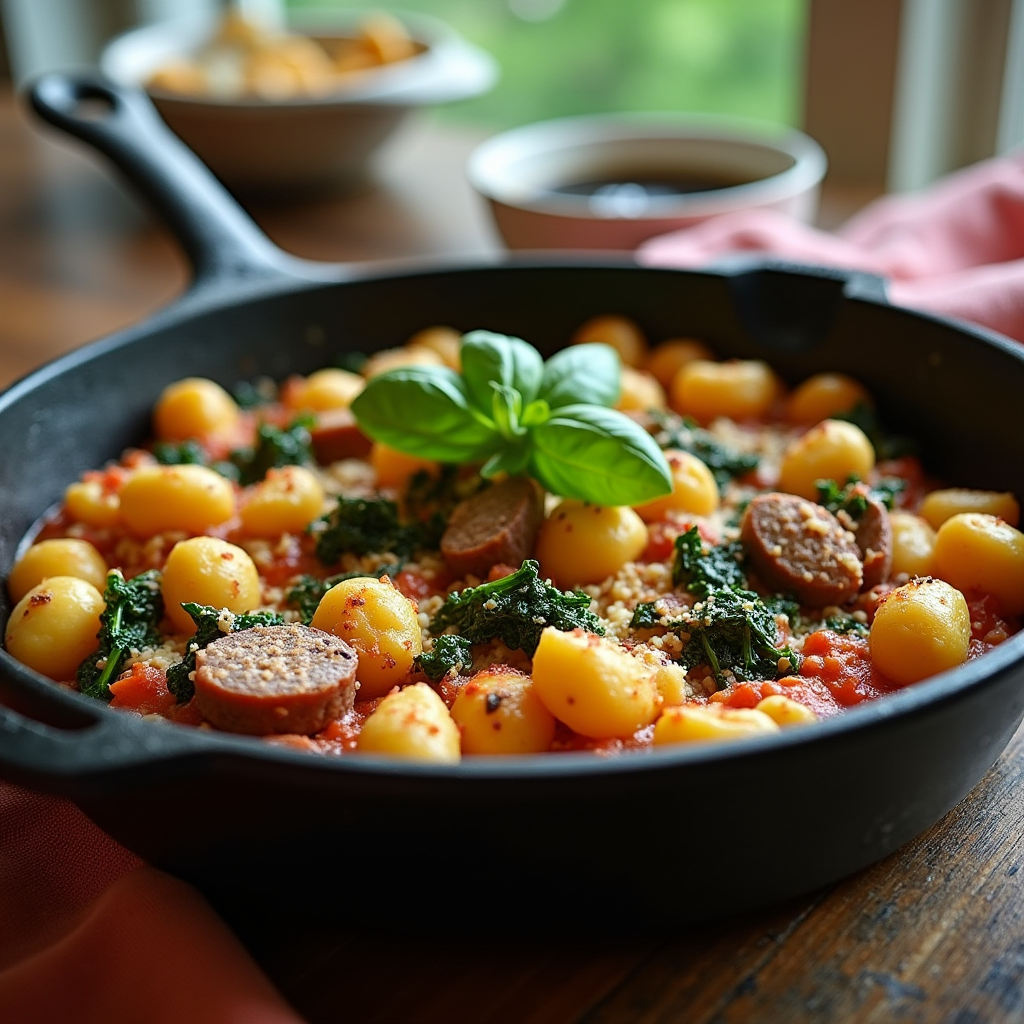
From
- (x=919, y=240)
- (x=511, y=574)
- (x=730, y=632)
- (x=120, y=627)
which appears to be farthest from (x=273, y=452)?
(x=919, y=240)

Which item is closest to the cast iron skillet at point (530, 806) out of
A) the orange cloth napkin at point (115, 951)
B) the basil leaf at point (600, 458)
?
the orange cloth napkin at point (115, 951)

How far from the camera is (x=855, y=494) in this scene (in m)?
1.97

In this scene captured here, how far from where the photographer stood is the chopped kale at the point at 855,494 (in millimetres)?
1956

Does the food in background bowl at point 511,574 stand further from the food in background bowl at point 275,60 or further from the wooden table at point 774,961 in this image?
the food in background bowl at point 275,60

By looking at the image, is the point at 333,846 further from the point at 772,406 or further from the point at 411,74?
the point at 411,74

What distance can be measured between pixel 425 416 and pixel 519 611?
42 centimetres

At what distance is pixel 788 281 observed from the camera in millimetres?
2465

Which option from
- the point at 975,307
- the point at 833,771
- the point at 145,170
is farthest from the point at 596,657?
the point at 145,170

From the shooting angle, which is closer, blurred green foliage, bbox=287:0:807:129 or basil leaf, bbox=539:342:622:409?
basil leaf, bbox=539:342:622:409

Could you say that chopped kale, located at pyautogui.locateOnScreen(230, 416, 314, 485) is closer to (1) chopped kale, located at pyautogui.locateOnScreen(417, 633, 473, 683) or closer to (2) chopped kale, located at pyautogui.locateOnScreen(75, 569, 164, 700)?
(2) chopped kale, located at pyautogui.locateOnScreen(75, 569, 164, 700)

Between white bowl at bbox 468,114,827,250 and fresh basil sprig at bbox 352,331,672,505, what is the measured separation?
3.81 feet

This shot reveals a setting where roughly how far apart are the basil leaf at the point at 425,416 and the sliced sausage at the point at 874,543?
1.91ft

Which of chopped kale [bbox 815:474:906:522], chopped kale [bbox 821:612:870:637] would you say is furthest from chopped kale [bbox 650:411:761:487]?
chopped kale [bbox 821:612:870:637]

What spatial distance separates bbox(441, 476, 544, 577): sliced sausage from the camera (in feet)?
6.14
